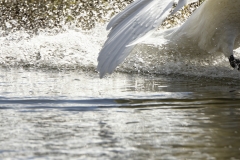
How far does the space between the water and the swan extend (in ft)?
0.67

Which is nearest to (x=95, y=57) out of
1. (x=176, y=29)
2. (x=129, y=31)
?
(x=176, y=29)

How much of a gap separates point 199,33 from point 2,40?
10.1 feet

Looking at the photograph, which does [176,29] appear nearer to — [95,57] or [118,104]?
[95,57]

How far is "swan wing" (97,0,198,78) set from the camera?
509cm

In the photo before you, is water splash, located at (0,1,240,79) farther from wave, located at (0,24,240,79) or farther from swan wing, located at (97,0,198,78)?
swan wing, located at (97,0,198,78)

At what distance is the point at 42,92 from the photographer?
514 cm

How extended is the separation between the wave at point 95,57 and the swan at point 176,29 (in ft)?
0.52

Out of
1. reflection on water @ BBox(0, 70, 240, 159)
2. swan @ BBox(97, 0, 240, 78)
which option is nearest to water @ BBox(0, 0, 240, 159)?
reflection on water @ BBox(0, 70, 240, 159)

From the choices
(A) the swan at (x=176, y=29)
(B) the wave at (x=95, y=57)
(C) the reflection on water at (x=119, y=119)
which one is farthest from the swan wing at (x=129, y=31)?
(B) the wave at (x=95, y=57)

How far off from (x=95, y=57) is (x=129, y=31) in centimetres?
242

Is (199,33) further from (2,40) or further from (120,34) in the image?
(2,40)

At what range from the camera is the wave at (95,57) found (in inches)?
279

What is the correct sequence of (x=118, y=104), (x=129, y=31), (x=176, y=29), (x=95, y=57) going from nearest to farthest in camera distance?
1. (x=118, y=104)
2. (x=129, y=31)
3. (x=176, y=29)
4. (x=95, y=57)

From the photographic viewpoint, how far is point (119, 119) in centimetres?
392
